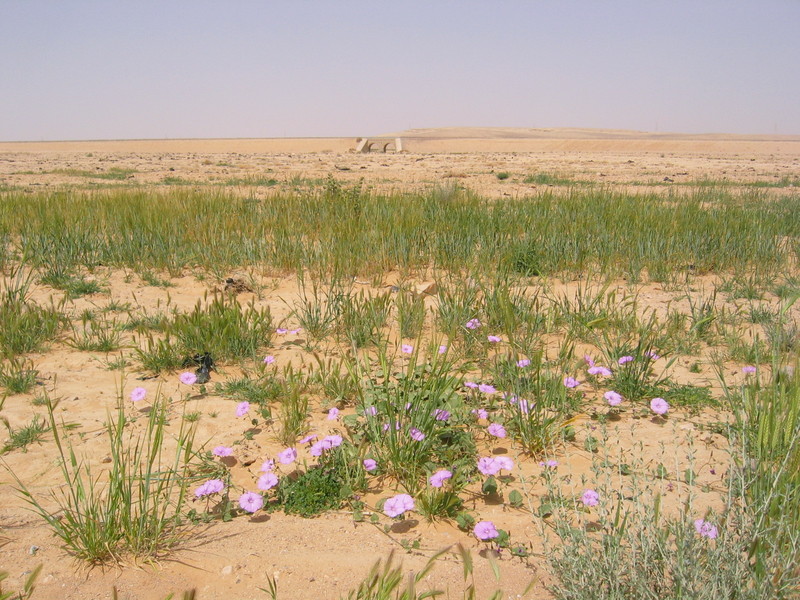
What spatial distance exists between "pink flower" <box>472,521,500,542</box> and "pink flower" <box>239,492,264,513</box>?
29.8 inches

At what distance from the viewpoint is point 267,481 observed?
2215mm

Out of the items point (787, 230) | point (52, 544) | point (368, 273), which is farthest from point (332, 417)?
point (787, 230)

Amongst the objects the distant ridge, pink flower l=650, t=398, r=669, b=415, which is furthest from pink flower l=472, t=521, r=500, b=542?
the distant ridge

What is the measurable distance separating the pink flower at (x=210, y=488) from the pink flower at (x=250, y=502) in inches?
3.5

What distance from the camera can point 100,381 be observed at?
3234 mm

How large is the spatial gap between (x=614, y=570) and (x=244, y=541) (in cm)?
117

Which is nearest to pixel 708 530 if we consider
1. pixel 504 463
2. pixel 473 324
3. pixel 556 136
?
pixel 504 463

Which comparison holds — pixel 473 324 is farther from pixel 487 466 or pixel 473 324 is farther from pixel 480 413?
pixel 487 466

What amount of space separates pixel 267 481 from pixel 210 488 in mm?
202

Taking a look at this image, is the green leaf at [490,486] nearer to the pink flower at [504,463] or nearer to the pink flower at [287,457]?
the pink flower at [504,463]

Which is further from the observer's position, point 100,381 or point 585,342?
point 585,342

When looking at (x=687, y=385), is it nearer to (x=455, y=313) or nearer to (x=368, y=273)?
(x=455, y=313)

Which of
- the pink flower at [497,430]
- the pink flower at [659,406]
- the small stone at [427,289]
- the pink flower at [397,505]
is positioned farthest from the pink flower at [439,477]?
the small stone at [427,289]

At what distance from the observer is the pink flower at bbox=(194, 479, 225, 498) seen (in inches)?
83.7
